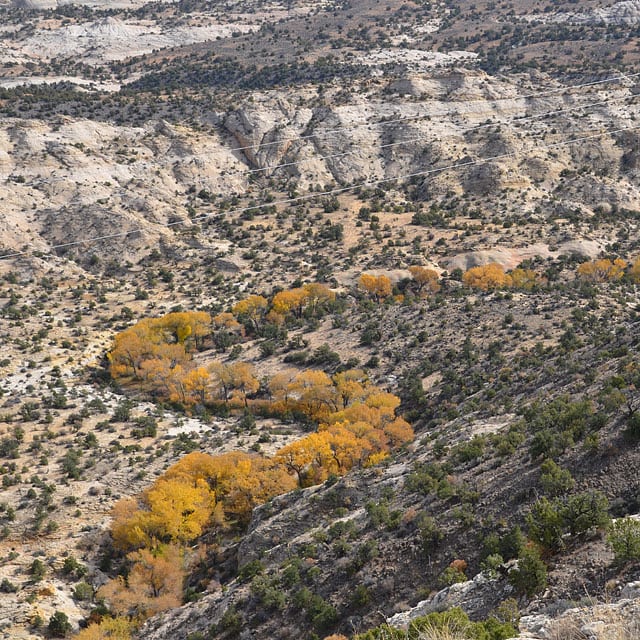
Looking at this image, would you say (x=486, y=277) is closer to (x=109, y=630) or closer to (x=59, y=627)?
(x=109, y=630)

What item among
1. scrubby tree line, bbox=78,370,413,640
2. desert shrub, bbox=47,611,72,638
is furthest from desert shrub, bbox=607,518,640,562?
desert shrub, bbox=47,611,72,638

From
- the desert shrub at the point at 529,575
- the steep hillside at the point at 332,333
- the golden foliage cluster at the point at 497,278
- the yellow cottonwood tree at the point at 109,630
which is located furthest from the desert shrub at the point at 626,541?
the golden foliage cluster at the point at 497,278

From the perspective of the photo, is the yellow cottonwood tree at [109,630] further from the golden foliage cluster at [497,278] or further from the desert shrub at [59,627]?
the golden foliage cluster at [497,278]

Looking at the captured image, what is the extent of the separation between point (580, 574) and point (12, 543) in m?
30.9

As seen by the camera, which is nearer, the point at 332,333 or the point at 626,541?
the point at 626,541

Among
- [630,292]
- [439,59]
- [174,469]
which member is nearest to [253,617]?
[174,469]

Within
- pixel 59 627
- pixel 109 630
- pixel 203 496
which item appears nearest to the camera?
pixel 109 630

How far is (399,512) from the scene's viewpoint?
2859cm

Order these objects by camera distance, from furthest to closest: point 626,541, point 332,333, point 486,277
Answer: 1. point 486,277
2. point 332,333
3. point 626,541

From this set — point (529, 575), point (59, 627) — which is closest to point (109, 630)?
point (59, 627)

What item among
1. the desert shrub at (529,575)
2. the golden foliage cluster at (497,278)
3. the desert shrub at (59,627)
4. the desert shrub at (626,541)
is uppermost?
the desert shrub at (626,541)

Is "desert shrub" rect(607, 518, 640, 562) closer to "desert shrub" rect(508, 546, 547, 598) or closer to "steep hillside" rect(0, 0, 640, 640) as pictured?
"steep hillside" rect(0, 0, 640, 640)

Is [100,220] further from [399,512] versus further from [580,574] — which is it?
[580,574]

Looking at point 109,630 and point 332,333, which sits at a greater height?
point 109,630
